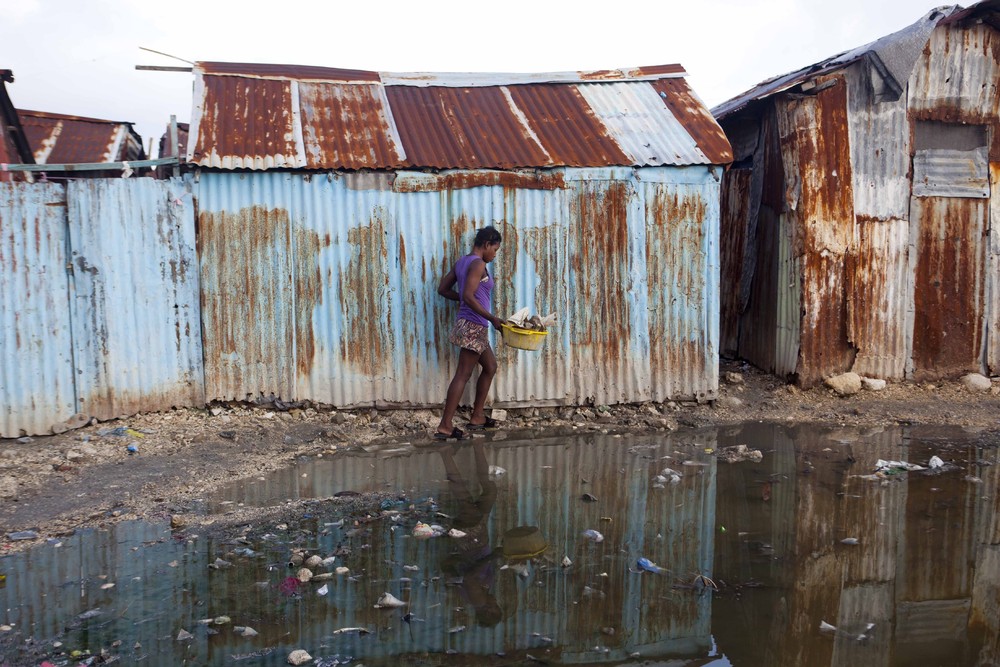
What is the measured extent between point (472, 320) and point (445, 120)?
2140mm

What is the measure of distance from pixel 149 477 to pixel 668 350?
454cm

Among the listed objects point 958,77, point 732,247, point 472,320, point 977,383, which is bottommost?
point 977,383

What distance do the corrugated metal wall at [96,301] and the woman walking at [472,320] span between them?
2.14 meters

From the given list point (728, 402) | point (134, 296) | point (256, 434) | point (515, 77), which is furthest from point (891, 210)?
point (134, 296)

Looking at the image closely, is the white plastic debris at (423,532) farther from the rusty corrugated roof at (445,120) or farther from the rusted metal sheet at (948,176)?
the rusted metal sheet at (948,176)

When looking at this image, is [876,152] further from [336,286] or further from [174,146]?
[174,146]

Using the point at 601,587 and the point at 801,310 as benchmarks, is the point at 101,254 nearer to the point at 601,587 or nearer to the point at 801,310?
the point at 601,587

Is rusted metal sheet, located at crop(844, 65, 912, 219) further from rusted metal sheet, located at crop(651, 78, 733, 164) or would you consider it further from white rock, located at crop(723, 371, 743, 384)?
white rock, located at crop(723, 371, 743, 384)

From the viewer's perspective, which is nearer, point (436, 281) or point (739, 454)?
point (739, 454)

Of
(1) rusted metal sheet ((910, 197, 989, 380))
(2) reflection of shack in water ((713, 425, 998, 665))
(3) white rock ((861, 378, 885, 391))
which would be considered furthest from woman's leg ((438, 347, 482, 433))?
(1) rusted metal sheet ((910, 197, 989, 380))

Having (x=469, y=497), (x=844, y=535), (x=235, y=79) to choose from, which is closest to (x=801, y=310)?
(x=844, y=535)

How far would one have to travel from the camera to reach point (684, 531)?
4547 millimetres

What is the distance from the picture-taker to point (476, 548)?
4289 mm

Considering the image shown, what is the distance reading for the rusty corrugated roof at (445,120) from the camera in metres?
6.88
